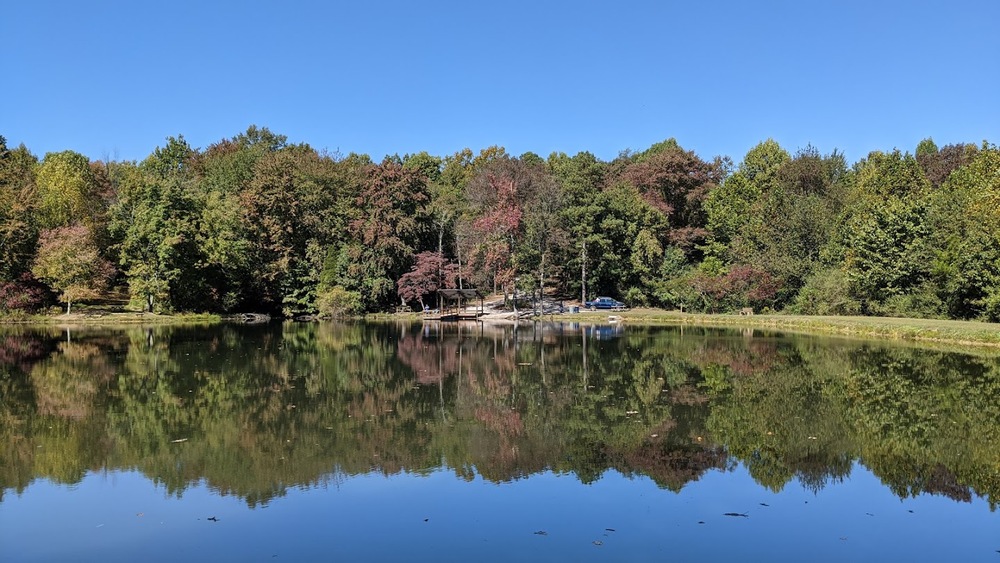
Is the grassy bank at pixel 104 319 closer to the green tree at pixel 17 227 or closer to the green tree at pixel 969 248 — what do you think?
the green tree at pixel 17 227

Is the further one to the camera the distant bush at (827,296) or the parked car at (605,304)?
the parked car at (605,304)

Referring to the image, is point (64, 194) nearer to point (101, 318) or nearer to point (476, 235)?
point (101, 318)

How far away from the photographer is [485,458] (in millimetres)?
12805

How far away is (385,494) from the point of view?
1069 cm

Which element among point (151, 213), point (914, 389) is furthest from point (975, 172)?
point (151, 213)

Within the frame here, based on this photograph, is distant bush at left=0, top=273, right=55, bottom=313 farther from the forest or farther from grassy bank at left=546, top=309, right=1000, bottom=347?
grassy bank at left=546, top=309, right=1000, bottom=347

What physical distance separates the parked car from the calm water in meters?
33.2

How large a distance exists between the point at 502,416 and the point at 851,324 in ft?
99.2

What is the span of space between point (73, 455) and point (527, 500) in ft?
28.0

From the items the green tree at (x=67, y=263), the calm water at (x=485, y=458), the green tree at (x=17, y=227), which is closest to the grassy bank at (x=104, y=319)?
the green tree at (x=67, y=263)

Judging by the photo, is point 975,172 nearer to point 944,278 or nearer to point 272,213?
point 944,278

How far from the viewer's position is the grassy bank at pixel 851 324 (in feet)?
106

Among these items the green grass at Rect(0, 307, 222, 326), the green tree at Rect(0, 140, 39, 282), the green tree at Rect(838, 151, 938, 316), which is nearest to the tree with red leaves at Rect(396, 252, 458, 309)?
the green grass at Rect(0, 307, 222, 326)

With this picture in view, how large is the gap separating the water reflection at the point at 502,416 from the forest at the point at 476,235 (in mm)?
22760
